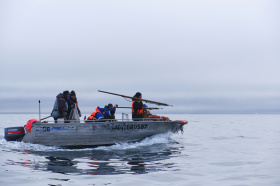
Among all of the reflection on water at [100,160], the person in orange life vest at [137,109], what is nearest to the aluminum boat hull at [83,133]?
the reflection on water at [100,160]

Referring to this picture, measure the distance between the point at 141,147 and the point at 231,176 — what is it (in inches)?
281

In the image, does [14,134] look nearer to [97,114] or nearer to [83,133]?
[83,133]

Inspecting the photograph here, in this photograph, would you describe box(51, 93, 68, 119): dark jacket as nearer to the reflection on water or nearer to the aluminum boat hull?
the aluminum boat hull

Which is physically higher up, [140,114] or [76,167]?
[140,114]

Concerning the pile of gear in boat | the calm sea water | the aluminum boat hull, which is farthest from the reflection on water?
the pile of gear in boat

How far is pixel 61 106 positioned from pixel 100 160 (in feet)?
14.7

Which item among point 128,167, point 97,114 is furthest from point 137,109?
point 128,167

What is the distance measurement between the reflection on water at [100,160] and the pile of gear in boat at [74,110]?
5.39ft

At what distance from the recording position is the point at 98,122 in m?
16.7

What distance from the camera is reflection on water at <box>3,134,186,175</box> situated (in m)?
11.0

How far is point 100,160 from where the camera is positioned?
1315 centimetres

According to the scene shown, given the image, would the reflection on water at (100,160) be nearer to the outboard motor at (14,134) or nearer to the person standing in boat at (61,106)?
the outboard motor at (14,134)

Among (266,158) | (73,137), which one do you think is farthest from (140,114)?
(266,158)

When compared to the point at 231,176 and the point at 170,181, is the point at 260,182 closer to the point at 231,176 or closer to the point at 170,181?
the point at 231,176
